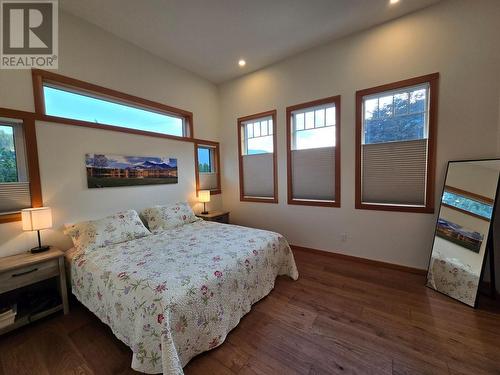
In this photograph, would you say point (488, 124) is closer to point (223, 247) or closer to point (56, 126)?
point (223, 247)

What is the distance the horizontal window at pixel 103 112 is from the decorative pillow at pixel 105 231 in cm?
126

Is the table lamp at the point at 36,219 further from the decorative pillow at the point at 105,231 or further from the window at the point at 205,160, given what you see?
the window at the point at 205,160

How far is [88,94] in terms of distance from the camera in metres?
2.55

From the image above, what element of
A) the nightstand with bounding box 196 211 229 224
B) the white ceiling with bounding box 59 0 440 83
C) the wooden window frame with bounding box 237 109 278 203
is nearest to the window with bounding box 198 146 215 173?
the wooden window frame with bounding box 237 109 278 203

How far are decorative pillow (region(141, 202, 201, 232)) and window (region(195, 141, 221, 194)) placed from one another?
0.83 metres

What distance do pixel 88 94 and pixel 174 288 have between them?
8.75 ft

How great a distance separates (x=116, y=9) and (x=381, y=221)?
4.10m

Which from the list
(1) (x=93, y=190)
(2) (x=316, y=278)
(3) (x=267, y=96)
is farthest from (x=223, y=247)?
(3) (x=267, y=96)

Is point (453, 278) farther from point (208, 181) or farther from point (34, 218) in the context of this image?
point (34, 218)

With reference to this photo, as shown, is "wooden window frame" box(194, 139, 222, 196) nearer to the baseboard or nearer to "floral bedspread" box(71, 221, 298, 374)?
"floral bedspread" box(71, 221, 298, 374)

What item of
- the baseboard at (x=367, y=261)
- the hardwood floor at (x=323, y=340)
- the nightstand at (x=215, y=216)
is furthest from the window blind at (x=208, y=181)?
the hardwood floor at (x=323, y=340)

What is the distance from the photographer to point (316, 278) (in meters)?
2.52

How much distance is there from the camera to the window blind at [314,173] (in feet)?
10.2

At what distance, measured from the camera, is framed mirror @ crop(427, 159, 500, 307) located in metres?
1.95
